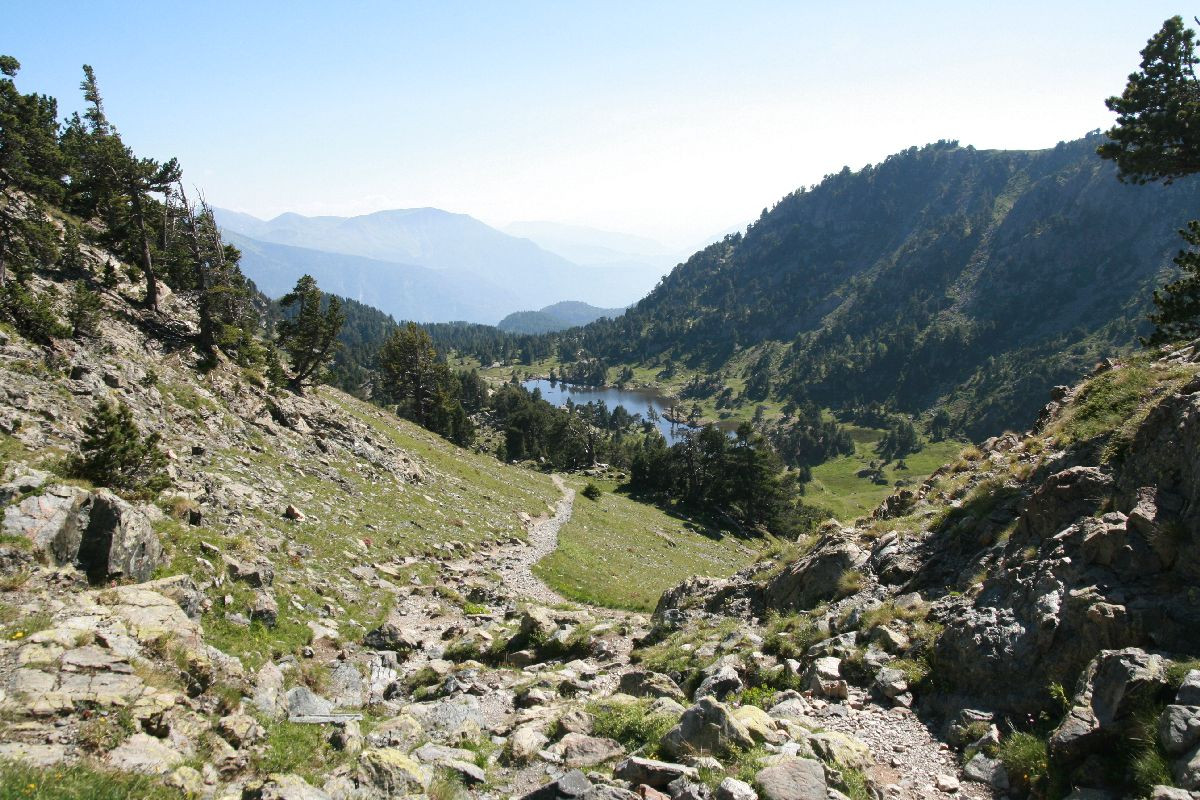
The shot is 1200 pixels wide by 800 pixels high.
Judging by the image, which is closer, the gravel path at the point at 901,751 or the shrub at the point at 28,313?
the gravel path at the point at 901,751

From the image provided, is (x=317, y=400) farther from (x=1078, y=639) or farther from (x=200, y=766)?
(x=1078, y=639)

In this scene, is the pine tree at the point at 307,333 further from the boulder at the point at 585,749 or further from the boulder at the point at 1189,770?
the boulder at the point at 1189,770

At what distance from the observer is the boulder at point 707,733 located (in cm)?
974

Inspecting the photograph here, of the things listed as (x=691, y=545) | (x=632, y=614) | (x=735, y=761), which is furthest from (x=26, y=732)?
(x=691, y=545)

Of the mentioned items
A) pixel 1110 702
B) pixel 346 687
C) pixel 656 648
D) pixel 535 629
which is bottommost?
pixel 535 629

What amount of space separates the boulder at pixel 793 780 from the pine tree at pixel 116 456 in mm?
17903

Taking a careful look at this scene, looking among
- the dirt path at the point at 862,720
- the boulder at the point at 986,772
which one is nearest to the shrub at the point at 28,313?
the dirt path at the point at 862,720

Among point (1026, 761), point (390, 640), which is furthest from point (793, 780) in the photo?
point (390, 640)

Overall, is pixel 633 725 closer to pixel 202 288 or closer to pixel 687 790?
pixel 687 790

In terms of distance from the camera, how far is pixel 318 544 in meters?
24.1

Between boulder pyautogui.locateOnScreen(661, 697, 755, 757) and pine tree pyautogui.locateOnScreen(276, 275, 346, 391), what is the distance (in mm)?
40778

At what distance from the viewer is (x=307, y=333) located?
43938mm

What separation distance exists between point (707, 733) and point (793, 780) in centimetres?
176

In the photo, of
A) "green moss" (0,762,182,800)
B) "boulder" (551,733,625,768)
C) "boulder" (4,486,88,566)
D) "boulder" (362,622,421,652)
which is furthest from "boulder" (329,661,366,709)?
"green moss" (0,762,182,800)
